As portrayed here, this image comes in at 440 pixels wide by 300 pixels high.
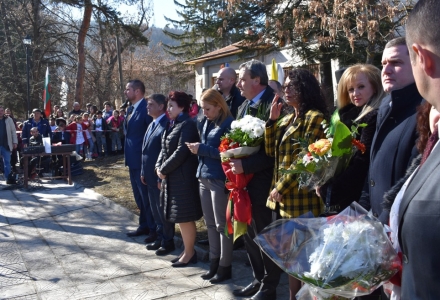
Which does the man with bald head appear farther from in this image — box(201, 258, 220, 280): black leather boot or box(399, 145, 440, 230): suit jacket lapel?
box(399, 145, 440, 230): suit jacket lapel

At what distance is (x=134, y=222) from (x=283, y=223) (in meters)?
5.56

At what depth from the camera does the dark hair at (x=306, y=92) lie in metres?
3.77

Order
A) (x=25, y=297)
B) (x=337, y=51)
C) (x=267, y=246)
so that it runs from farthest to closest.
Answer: (x=337, y=51) < (x=25, y=297) < (x=267, y=246)

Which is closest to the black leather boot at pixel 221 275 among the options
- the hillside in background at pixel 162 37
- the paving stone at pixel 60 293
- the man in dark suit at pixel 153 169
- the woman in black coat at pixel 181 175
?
the woman in black coat at pixel 181 175

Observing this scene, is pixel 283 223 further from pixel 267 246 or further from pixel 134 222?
pixel 134 222

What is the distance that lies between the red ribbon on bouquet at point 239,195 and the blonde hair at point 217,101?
0.68 m

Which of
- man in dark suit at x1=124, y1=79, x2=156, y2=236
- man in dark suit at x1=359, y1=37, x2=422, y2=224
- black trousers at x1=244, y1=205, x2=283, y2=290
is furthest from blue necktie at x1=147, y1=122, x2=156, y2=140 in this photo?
man in dark suit at x1=359, y1=37, x2=422, y2=224

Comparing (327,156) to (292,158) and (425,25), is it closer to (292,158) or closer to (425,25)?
(292,158)

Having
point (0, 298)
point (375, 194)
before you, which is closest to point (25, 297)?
point (0, 298)

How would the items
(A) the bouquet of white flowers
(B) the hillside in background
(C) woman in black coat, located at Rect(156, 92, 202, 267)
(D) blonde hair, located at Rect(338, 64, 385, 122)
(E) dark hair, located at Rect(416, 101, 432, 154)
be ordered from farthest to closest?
(B) the hillside in background, (C) woman in black coat, located at Rect(156, 92, 202, 267), (A) the bouquet of white flowers, (D) blonde hair, located at Rect(338, 64, 385, 122), (E) dark hair, located at Rect(416, 101, 432, 154)

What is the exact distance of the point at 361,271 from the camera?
1.92 m

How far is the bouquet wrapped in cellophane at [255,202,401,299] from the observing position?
1.92 m

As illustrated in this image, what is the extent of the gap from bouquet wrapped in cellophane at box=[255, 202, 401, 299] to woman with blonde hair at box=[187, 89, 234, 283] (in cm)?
257

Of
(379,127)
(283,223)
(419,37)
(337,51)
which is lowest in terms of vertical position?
(283,223)
